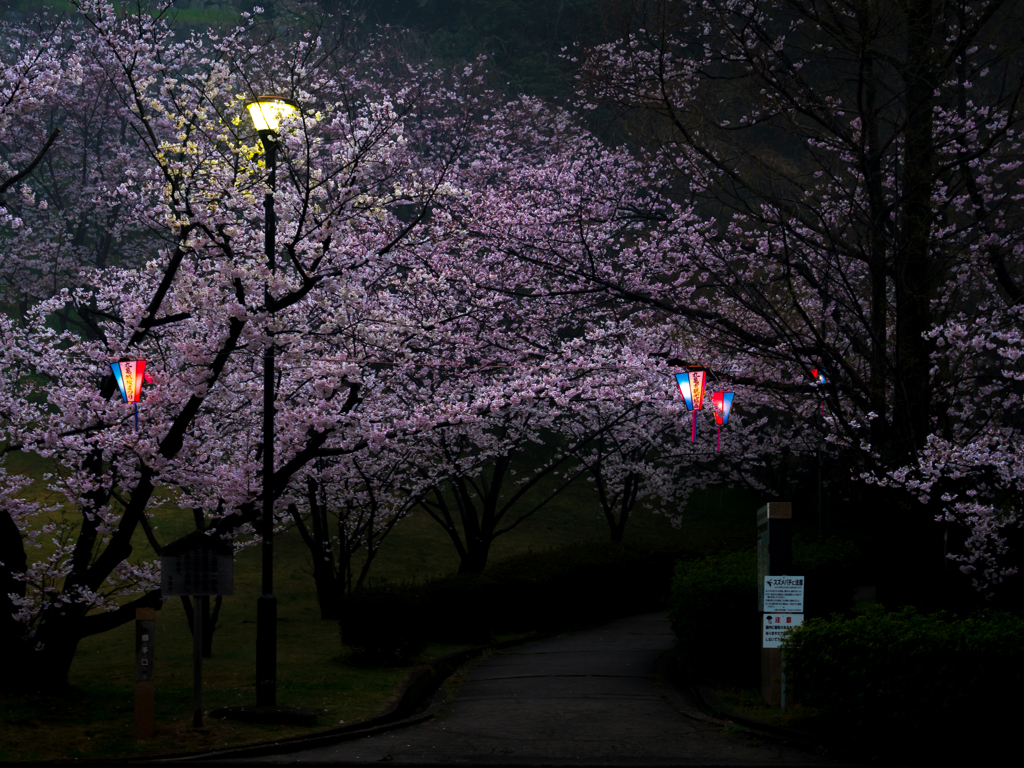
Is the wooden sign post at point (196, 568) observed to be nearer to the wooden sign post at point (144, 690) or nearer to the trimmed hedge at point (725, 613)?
the wooden sign post at point (144, 690)

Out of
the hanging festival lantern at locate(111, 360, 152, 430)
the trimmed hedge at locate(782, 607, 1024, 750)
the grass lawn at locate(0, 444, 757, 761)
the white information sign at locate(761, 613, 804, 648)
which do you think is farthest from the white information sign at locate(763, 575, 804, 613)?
the hanging festival lantern at locate(111, 360, 152, 430)

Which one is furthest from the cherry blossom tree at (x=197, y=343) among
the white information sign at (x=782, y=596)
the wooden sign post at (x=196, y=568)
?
the white information sign at (x=782, y=596)

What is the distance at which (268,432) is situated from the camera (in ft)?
37.0

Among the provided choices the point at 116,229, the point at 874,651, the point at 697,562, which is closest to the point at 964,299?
the point at 697,562

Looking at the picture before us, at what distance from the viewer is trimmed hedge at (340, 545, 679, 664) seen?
14578 mm

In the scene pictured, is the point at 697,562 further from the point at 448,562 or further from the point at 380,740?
the point at 448,562

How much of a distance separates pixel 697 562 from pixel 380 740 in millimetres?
7116

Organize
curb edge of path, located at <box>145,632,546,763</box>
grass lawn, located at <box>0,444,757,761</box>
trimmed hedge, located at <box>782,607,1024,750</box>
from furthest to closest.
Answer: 1. grass lawn, located at <box>0,444,757,761</box>
2. curb edge of path, located at <box>145,632,546,763</box>
3. trimmed hedge, located at <box>782,607,1024,750</box>

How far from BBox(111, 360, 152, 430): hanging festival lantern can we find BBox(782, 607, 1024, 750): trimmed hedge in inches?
334

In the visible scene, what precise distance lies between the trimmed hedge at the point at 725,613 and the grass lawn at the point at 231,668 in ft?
13.8

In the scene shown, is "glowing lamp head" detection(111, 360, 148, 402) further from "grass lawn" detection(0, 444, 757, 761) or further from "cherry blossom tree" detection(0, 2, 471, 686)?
"grass lawn" detection(0, 444, 757, 761)

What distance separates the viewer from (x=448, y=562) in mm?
29578

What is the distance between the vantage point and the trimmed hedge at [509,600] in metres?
14.6

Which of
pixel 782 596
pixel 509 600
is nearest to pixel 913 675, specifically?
pixel 782 596
